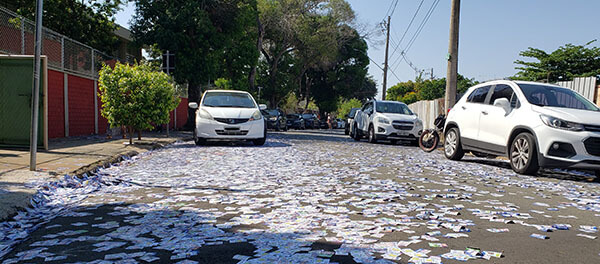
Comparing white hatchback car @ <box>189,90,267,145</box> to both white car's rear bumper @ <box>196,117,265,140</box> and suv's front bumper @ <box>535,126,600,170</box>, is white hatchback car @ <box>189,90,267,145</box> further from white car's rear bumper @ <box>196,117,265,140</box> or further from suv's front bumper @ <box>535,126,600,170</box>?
suv's front bumper @ <box>535,126,600,170</box>

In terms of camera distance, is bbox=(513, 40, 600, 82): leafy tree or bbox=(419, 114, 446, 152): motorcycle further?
bbox=(513, 40, 600, 82): leafy tree

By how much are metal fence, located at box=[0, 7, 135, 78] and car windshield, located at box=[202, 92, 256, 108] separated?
4.06 meters

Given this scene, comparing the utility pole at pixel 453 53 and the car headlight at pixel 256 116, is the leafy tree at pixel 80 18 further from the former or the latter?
the utility pole at pixel 453 53

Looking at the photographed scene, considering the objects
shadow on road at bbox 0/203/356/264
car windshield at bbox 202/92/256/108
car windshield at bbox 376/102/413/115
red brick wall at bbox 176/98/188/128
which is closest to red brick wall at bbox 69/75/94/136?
car windshield at bbox 202/92/256/108

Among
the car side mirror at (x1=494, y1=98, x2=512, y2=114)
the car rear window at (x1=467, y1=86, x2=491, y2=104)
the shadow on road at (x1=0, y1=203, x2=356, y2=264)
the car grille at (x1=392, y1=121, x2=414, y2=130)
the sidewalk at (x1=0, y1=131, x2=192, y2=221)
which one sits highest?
the car rear window at (x1=467, y1=86, x2=491, y2=104)

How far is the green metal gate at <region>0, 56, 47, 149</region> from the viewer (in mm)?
8773

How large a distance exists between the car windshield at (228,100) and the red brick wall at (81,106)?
390cm

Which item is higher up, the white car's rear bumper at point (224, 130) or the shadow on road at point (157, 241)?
the white car's rear bumper at point (224, 130)

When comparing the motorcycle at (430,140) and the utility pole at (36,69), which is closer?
the utility pole at (36,69)

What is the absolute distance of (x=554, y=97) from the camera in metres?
8.34

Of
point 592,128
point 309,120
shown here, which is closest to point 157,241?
point 592,128

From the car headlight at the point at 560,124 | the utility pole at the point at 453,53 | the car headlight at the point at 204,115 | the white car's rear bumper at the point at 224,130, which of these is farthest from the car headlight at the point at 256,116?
the car headlight at the point at 560,124

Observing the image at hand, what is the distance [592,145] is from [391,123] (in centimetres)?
844

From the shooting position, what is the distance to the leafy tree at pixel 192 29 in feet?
67.1
